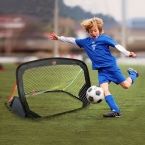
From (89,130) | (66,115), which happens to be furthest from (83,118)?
(89,130)

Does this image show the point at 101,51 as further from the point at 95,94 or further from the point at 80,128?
the point at 80,128

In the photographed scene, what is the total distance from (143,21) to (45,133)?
10.6 m

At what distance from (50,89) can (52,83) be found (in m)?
0.08

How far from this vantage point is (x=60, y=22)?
15.7 m

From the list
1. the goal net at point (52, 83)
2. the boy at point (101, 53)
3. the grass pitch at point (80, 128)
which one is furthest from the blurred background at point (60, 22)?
the boy at point (101, 53)

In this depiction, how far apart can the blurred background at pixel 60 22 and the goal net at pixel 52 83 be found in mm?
8066

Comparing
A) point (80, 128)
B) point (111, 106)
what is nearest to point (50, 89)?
point (111, 106)

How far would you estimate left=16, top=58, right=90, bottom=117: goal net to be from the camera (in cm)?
598

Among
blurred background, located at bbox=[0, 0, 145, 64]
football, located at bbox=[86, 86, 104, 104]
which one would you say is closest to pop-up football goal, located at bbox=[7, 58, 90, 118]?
football, located at bbox=[86, 86, 104, 104]

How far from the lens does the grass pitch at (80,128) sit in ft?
15.9

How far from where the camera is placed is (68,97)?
23.0 feet

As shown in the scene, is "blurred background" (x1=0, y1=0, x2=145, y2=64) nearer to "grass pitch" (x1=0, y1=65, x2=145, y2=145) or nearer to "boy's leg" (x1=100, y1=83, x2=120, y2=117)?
"grass pitch" (x1=0, y1=65, x2=145, y2=145)

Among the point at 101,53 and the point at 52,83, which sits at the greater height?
the point at 101,53

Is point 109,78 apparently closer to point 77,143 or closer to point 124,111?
point 124,111
